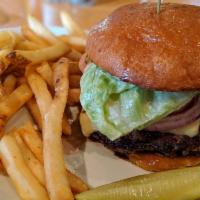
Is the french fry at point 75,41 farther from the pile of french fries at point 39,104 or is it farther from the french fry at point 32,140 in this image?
the french fry at point 32,140

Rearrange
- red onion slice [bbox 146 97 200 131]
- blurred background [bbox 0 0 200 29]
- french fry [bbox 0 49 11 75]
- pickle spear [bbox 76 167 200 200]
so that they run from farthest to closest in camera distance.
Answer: blurred background [bbox 0 0 200 29], french fry [bbox 0 49 11 75], red onion slice [bbox 146 97 200 131], pickle spear [bbox 76 167 200 200]

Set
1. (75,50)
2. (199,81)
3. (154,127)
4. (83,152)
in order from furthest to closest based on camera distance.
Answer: (75,50) → (83,152) → (154,127) → (199,81)

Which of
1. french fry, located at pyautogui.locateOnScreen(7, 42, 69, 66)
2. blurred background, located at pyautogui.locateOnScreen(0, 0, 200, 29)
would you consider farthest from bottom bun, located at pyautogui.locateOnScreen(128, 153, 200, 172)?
blurred background, located at pyautogui.locateOnScreen(0, 0, 200, 29)

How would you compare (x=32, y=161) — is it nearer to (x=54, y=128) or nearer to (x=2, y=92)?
(x=54, y=128)

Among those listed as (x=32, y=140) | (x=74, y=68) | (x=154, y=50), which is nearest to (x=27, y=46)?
(x=74, y=68)

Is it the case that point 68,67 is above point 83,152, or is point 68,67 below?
above

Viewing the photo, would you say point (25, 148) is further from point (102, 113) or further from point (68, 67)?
point (68, 67)

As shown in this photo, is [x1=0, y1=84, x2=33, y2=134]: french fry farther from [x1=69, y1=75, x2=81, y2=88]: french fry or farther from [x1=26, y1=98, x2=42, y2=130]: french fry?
[x1=69, y1=75, x2=81, y2=88]: french fry

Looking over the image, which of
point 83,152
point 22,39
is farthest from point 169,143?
point 22,39
